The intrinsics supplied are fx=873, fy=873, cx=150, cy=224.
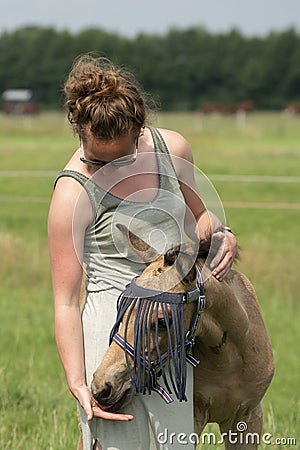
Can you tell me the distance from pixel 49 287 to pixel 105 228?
8095mm

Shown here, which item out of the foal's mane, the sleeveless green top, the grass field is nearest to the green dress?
the sleeveless green top

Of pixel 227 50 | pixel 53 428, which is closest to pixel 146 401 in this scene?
pixel 53 428

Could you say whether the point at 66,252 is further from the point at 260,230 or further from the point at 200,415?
the point at 260,230

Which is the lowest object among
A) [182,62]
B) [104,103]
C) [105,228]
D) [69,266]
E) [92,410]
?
[182,62]

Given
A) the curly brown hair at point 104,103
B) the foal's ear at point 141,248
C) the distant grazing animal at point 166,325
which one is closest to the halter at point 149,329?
the distant grazing animal at point 166,325

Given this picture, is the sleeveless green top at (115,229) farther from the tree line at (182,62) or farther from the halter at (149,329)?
the tree line at (182,62)

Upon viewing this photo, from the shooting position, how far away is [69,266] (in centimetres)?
326

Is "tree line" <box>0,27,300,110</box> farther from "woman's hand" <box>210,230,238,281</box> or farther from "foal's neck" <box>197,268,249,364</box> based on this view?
"woman's hand" <box>210,230,238,281</box>

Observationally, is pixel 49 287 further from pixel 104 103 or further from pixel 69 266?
pixel 104 103

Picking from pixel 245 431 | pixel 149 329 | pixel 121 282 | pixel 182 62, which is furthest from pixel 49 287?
pixel 182 62

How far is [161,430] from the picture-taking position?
3.23 metres

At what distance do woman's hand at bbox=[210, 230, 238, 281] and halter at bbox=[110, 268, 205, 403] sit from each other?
0.13 m

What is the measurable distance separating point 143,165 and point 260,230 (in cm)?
1101

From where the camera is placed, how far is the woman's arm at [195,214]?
3.28m
